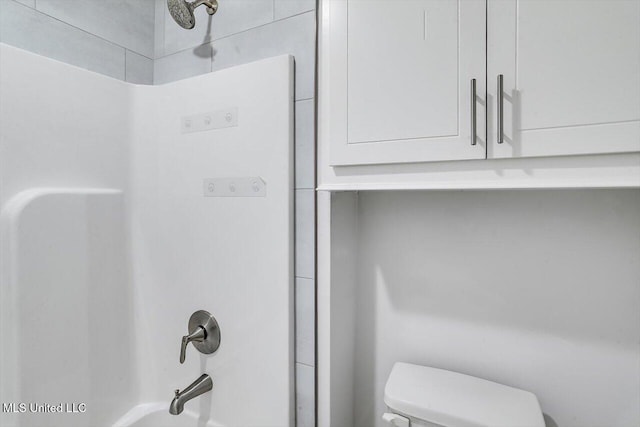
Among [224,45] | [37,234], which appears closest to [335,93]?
[224,45]

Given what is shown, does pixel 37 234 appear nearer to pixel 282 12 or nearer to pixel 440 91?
pixel 282 12

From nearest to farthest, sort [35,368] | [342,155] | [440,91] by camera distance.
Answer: [440,91], [342,155], [35,368]

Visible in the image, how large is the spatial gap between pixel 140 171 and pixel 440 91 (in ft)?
3.37

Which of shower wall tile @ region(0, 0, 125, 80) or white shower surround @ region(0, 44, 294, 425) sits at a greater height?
shower wall tile @ region(0, 0, 125, 80)

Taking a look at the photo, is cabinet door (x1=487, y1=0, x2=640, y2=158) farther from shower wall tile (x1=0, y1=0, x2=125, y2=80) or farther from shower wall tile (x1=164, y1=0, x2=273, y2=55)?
shower wall tile (x1=0, y1=0, x2=125, y2=80)

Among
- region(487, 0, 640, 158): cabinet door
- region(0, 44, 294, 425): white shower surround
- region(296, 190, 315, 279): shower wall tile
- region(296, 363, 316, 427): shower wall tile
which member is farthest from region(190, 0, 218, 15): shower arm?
region(296, 363, 316, 427): shower wall tile

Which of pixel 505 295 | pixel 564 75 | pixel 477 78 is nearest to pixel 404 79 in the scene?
pixel 477 78

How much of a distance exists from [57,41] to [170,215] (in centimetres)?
64

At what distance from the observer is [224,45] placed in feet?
3.75

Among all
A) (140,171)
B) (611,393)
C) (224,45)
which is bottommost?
(611,393)

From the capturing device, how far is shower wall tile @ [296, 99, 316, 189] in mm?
988

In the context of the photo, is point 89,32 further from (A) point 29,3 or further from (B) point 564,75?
(B) point 564,75

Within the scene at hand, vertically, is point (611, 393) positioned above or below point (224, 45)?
below

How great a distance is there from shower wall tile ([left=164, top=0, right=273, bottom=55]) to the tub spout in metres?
1.13
